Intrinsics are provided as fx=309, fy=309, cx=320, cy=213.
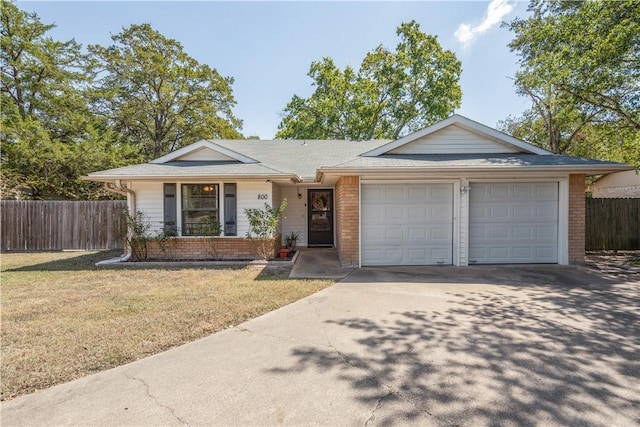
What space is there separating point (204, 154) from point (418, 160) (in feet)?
23.0

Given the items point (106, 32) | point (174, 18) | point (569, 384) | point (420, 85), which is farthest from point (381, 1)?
point (106, 32)

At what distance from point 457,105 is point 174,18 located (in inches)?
884

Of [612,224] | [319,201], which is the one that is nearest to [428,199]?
[319,201]

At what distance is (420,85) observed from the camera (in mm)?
25734

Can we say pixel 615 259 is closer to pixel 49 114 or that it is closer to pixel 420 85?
pixel 420 85

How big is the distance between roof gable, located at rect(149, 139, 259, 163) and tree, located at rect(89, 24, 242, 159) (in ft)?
47.6

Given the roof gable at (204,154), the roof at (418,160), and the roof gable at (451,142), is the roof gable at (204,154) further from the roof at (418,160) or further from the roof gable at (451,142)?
the roof gable at (451,142)

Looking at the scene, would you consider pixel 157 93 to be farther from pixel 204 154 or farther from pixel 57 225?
pixel 204 154

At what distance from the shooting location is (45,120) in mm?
19578

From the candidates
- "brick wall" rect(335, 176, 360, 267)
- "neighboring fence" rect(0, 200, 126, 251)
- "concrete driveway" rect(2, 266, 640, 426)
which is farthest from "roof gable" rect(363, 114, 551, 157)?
"neighboring fence" rect(0, 200, 126, 251)

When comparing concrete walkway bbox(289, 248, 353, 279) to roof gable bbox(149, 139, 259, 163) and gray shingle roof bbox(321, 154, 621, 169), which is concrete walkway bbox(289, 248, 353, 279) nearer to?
gray shingle roof bbox(321, 154, 621, 169)

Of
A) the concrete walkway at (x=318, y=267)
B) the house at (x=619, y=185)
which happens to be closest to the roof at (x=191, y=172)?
the concrete walkway at (x=318, y=267)

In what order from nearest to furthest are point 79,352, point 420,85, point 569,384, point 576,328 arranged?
point 569,384, point 79,352, point 576,328, point 420,85

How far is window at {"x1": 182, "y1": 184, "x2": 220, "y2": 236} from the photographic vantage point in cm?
955
